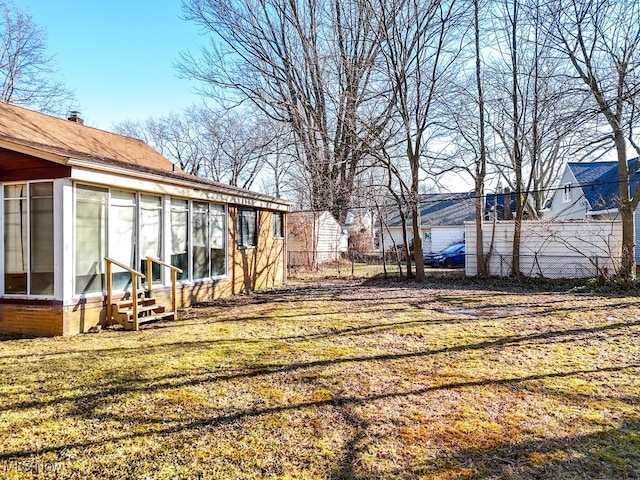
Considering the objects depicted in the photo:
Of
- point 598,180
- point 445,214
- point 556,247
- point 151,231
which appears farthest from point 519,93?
point 445,214

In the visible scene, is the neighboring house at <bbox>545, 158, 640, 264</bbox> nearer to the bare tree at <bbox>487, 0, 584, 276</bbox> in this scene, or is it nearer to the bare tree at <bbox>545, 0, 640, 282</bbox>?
the bare tree at <bbox>487, 0, 584, 276</bbox>

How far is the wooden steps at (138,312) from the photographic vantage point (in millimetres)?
6887

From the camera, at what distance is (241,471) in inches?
104

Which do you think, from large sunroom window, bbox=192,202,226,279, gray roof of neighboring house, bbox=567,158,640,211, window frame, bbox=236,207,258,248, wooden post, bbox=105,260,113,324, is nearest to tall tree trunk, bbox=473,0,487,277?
gray roof of neighboring house, bbox=567,158,640,211

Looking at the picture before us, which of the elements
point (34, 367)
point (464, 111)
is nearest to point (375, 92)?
point (464, 111)

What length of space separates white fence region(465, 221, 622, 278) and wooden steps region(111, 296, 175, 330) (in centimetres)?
1035

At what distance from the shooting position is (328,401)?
3.79 m

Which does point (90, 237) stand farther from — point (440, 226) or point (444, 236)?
point (440, 226)

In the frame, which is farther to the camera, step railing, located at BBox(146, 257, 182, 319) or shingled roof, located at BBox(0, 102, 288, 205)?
step railing, located at BBox(146, 257, 182, 319)

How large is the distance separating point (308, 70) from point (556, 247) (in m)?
11.9

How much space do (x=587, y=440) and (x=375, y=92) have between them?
39.9 feet

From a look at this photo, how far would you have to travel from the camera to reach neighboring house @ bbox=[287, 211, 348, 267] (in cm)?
1877

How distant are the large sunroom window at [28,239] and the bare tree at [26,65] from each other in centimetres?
1727

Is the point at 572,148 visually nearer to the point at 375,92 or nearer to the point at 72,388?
the point at 375,92
